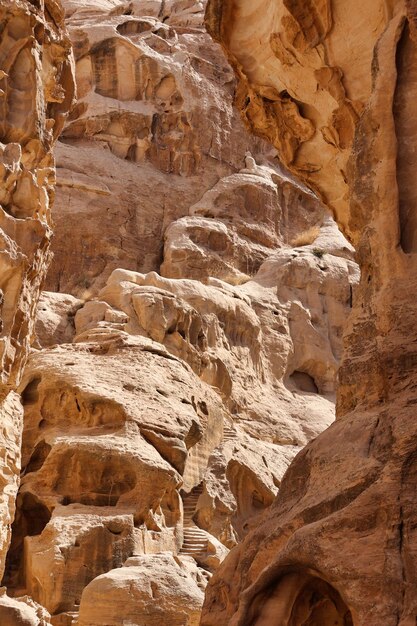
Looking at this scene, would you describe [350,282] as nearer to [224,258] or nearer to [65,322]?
[224,258]

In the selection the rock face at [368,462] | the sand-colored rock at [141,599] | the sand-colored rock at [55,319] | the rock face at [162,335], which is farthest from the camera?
the sand-colored rock at [55,319]

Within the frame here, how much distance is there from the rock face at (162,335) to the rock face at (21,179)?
10.2 feet

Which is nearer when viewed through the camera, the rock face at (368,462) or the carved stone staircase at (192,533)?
the rock face at (368,462)

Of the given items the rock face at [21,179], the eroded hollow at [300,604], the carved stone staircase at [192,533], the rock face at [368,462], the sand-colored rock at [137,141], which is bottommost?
the eroded hollow at [300,604]

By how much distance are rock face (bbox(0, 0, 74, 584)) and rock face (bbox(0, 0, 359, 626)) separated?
3.12 m

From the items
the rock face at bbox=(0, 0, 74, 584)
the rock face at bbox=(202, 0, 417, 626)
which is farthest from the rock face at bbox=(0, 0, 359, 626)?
the rock face at bbox=(202, 0, 417, 626)

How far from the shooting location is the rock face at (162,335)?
1908 cm

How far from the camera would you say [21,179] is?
1528 centimetres

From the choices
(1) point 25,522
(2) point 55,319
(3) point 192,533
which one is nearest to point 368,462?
(1) point 25,522

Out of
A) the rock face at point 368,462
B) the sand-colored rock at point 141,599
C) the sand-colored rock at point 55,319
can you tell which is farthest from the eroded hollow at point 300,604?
the sand-colored rock at point 55,319

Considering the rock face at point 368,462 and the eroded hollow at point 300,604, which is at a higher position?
the rock face at point 368,462

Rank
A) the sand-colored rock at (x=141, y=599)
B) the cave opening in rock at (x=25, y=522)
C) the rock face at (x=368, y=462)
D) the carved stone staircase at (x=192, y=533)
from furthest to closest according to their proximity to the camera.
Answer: the carved stone staircase at (x=192, y=533) < the cave opening in rock at (x=25, y=522) < the sand-colored rock at (x=141, y=599) < the rock face at (x=368, y=462)

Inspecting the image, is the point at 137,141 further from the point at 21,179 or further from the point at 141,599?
the point at 141,599

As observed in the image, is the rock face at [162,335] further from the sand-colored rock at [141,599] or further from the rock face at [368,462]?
the rock face at [368,462]
